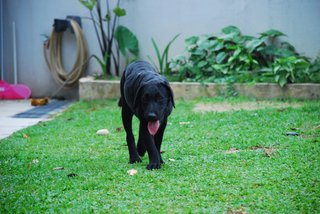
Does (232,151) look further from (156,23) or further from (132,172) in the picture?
(156,23)

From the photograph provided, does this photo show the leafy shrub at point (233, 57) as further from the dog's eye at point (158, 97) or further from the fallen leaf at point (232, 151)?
the dog's eye at point (158, 97)

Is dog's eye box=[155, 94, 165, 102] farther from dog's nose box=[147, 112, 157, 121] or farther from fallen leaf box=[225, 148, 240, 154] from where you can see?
fallen leaf box=[225, 148, 240, 154]

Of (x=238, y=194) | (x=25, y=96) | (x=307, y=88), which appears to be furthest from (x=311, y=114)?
(x=25, y=96)

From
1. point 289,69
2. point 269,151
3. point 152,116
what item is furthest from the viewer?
point 289,69

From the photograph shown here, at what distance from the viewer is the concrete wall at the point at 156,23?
985 cm

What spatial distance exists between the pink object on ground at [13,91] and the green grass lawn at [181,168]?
329 cm

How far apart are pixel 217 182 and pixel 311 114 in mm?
3322

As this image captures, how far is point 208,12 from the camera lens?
10.3 metres

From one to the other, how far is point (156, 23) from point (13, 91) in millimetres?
3077

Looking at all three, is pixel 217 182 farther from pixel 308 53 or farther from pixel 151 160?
pixel 308 53

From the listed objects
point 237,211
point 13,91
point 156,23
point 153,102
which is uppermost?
point 156,23

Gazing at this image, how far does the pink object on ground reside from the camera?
10562 millimetres

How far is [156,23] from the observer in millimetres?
10492

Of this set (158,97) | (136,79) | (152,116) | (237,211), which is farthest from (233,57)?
(237,211)
